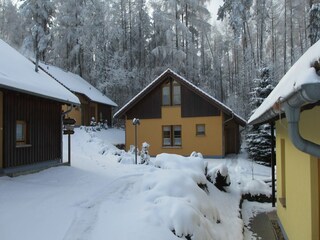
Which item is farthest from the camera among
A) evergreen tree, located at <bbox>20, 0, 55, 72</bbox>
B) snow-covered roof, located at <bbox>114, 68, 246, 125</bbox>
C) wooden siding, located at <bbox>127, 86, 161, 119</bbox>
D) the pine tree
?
evergreen tree, located at <bbox>20, 0, 55, 72</bbox>

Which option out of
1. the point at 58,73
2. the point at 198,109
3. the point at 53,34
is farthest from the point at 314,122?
the point at 53,34

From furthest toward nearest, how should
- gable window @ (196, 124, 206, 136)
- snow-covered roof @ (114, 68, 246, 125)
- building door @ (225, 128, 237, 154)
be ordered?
1. building door @ (225, 128, 237, 154)
2. gable window @ (196, 124, 206, 136)
3. snow-covered roof @ (114, 68, 246, 125)

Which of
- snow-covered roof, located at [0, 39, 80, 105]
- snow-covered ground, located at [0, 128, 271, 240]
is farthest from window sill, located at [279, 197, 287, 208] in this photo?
snow-covered roof, located at [0, 39, 80, 105]

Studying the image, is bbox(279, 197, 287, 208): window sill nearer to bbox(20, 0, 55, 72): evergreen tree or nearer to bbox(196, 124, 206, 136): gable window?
bbox(196, 124, 206, 136): gable window

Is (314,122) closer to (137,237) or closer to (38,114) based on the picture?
(137,237)

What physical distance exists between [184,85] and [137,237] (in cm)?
1586

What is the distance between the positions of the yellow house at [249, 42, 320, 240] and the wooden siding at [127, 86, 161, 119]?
14.1m

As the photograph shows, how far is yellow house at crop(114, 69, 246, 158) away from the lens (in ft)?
64.5

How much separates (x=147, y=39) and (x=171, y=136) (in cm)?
1615

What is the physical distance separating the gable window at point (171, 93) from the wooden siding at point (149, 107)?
31cm

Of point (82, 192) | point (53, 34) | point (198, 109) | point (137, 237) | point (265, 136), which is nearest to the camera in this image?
point (137, 237)

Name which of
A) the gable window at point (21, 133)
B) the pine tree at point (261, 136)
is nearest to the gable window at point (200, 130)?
the pine tree at point (261, 136)

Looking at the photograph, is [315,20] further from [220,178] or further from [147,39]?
[147,39]

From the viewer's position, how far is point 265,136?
58.1ft
